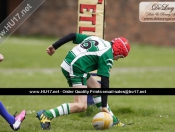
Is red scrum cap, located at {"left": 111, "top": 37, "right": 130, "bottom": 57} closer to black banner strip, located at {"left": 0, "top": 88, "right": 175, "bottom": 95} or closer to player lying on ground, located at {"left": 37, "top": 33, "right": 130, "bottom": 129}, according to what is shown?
player lying on ground, located at {"left": 37, "top": 33, "right": 130, "bottom": 129}

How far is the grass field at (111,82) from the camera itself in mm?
9648

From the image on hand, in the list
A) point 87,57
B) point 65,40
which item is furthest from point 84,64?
point 65,40

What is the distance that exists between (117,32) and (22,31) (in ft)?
22.0

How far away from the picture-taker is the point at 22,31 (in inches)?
1455

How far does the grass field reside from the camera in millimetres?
9648

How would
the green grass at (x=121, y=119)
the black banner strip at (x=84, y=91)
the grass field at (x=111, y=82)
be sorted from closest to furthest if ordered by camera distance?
1. the black banner strip at (x=84, y=91)
2. the green grass at (x=121, y=119)
3. the grass field at (x=111, y=82)

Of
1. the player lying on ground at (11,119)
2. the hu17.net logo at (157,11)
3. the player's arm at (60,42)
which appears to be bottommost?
the player lying on ground at (11,119)

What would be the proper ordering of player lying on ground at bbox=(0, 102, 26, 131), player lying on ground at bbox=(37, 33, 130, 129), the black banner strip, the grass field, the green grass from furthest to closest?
1. the grass field
2. the green grass
3. player lying on ground at bbox=(37, 33, 130, 129)
4. player lying on ground at bbox=(0, 102, 26, 131)
5. the black banner strip

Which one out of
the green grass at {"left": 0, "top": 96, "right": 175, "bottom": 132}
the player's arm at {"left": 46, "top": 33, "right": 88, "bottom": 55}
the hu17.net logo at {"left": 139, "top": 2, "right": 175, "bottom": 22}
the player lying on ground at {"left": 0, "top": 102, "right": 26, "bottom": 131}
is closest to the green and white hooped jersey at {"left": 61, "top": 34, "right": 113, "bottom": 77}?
the player's arm at {"left": 46, "top": 33, "right": 88, "bottom": 55}

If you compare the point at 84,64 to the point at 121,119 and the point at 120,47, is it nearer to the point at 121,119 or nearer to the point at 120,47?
the point at 120,47

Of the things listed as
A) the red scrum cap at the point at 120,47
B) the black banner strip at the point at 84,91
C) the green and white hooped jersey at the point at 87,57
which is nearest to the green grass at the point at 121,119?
the black banner strip at the point at 84,91

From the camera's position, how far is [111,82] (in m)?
20.1

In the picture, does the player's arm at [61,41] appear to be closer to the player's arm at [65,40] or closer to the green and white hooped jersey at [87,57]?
the player's arm at [65,40]

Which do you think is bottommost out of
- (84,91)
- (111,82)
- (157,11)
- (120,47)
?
(111,82)
